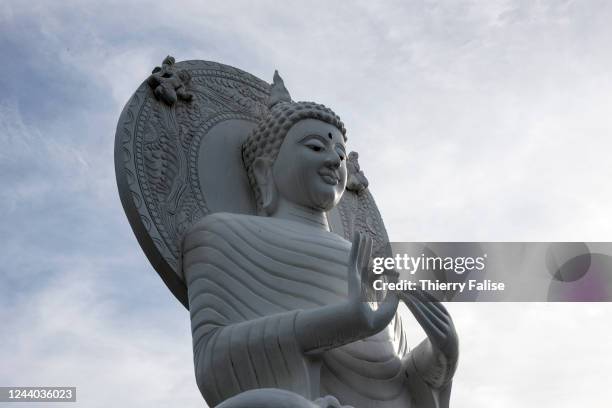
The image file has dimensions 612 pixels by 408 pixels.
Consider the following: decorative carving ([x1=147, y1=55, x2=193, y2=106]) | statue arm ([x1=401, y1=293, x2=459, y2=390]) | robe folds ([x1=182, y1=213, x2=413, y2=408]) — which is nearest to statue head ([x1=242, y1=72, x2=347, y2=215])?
robe folds ([x1=182, y1=213, x2=413, y2=408])

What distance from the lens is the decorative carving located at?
6.72 meters

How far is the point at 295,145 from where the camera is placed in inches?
260

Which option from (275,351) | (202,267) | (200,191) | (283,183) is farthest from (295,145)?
(275,351)

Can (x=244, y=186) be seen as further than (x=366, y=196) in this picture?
No

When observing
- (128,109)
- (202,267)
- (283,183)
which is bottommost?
(202,267)

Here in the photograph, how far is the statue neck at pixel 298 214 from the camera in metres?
6.55

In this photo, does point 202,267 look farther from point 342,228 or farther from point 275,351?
point 342,228

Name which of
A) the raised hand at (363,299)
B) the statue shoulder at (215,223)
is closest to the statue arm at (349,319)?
the raised hand at (363,299)

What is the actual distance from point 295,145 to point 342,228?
3.52 feet

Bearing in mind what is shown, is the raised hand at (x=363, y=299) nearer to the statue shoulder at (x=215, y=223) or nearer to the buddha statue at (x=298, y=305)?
the buddha statue at (x=298, y=305)

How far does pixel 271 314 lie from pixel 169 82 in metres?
1.90

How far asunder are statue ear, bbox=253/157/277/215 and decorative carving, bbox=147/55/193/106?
0.68 meters

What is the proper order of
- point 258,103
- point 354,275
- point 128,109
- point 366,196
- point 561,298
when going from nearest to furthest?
point 354,275, point 561,298, point 128,109, point 258,103, point 366,196

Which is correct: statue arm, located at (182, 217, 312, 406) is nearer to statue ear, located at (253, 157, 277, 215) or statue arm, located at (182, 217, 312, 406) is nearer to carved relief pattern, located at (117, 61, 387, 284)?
carved relief pattern, located at (117, 61, 387, 284)
